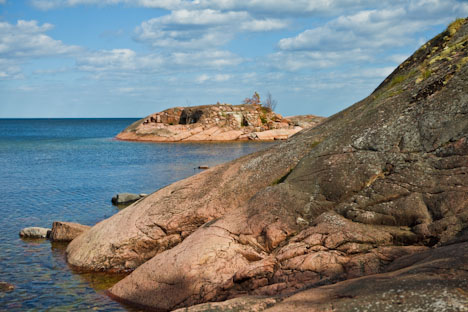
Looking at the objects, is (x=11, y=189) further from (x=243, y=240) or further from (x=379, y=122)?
(x=379, y=122)

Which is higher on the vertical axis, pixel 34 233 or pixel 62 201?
pixel 62 201

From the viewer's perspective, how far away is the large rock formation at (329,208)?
30.0 ft

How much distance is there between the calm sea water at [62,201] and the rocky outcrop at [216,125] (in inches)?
454

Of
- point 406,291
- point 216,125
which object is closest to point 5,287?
point 406,291

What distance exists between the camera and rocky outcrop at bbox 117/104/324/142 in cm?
6681

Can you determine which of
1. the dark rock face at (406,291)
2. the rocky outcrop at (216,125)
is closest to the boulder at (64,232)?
the dark rock face at (406,291)

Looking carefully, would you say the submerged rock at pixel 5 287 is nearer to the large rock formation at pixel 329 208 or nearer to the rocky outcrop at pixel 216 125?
the large rock formation at pixel 329 208

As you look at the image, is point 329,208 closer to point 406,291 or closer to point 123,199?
point 406,291

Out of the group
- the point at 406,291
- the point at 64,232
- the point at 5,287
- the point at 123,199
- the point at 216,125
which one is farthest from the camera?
the point at 216,125

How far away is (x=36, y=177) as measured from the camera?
3416 centimetres

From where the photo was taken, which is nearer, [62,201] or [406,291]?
[406,291]

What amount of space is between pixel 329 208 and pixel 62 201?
57.8ft

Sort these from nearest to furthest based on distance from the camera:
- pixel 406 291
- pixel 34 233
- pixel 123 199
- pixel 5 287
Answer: pixel 406 291
pixel 5 287
pixel 34 233
pixel 123 199

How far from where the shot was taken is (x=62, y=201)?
24.4 m
